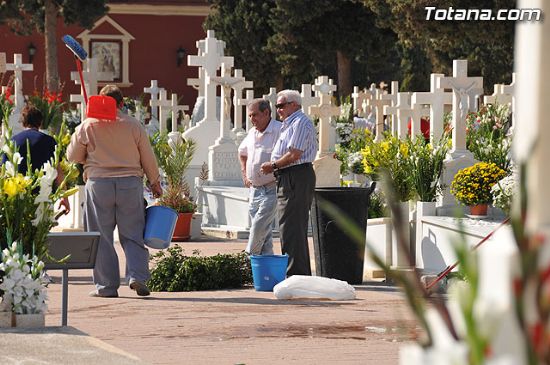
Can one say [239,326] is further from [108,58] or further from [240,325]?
[108,58]

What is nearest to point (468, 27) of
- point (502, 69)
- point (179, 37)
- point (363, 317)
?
point (502, 69)

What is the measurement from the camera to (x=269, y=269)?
1200 cm

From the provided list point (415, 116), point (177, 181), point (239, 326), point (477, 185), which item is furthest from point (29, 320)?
point (415, 116)

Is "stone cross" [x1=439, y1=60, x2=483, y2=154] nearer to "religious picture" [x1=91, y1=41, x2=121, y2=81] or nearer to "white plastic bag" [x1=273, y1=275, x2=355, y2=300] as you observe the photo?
"white plastic bag" [x1=273, y1=275, x2=355, y2=300]

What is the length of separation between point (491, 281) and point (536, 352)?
151mm

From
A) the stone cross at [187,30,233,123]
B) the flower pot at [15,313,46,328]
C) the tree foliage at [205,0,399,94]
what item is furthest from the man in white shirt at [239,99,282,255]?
the tree foliage at [205,0,399,94]

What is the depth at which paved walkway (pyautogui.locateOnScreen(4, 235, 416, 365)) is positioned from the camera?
26.7 ft

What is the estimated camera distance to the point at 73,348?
700 cm

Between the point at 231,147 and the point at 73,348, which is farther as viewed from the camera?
the point at 231,147

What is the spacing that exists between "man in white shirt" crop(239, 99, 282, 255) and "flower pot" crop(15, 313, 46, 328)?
4784mm

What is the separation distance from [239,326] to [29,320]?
6.29ft

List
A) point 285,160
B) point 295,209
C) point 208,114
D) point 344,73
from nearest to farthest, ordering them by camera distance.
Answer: point 285,160 → point 295,209 → point 208,114 → point 344,73

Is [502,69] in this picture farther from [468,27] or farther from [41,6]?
[41,6]

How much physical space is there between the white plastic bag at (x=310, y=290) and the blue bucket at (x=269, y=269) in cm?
67
